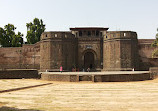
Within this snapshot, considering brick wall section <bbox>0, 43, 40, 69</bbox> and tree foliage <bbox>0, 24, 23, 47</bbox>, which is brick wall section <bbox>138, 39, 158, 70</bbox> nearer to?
brick wall section <bbox>0, 43, 40, 69</bbox>

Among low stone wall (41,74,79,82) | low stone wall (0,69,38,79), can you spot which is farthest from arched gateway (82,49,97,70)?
low stone wall (41,74,79,82)

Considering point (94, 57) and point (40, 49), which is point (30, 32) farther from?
point (94, 57)

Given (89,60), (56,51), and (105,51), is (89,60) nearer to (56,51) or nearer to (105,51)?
(105,51)

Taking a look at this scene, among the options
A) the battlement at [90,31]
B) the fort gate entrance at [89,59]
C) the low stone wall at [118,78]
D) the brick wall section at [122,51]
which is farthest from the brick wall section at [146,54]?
the low stone wall at [118,78]

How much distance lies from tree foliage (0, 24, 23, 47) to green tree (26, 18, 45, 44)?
8.88 ft

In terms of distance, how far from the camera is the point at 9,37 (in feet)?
149

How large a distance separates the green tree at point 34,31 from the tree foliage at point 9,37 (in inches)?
107

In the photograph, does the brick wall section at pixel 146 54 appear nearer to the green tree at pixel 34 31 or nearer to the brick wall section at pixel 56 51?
the brick wall section at pixel 56 51

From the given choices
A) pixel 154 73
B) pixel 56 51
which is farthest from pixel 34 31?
pixel 154 73

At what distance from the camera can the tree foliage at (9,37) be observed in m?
44.3

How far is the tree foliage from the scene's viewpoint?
44344 mm

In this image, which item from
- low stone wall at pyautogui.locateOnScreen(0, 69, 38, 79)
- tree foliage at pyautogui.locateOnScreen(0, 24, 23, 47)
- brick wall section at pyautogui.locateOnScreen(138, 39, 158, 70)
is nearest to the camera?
low stone wall at pyautogui.locateOnScreen(0, 69, 38, 79)

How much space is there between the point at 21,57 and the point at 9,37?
1029 cm

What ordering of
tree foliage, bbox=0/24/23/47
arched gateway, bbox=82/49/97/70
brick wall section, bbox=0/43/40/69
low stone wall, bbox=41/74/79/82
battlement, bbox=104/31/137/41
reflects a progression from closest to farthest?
low stone wall, bbox=41/74/79/82 → battlement, bbox=104/31/137/41 → arched gateway, bbox=82/49/97/70 → brick wall section, bbox=0/43/40/69 → tree foliage, bbox=0/24/23/47
